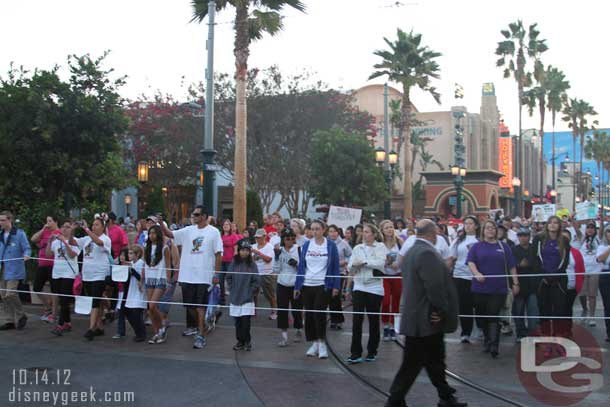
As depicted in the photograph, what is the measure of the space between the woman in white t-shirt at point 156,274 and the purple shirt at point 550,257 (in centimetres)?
557

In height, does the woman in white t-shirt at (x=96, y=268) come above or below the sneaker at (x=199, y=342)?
above

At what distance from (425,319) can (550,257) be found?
4.08 meters

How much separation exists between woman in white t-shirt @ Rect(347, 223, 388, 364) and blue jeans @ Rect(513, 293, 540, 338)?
2306 mm

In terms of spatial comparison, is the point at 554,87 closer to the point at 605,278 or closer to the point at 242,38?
the point at 242,38

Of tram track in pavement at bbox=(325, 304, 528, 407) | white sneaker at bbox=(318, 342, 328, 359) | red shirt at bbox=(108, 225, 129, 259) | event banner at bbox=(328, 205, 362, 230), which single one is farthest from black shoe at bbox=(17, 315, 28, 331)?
event banner at bbox=(328, 205, 362, 230)

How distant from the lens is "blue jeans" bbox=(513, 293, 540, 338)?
31.2 ft

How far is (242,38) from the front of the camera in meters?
18.6

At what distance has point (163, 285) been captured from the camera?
9.75 meters

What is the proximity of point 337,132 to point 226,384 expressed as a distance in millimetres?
24967

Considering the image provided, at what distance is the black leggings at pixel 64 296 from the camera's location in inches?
405

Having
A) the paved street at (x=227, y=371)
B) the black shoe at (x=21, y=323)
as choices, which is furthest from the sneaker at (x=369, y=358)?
the black shoe at (x=21, y=323)

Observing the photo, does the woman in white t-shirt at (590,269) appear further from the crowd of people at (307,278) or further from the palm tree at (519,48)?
the palm tree at (519,48)

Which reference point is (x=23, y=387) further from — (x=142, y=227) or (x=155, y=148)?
(x=155, y=148)

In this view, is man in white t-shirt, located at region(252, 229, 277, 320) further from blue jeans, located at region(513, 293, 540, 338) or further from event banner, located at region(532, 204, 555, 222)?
event banner, located at region(532, 204, 555, 222)
